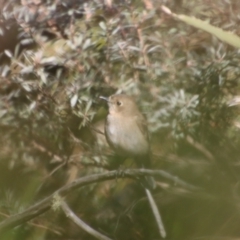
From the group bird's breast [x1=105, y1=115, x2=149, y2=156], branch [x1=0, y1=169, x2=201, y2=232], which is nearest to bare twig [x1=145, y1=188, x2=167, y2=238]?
branch [x1=0, y1=169, x2=201, y2=232]

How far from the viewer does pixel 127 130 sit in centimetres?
127

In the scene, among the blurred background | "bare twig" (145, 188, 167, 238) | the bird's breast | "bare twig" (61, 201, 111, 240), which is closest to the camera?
"bare twig" (145, 188, 167, 238)

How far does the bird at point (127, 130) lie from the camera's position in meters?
1.09

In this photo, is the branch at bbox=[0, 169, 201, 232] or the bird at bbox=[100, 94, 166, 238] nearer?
the branch at bbox=[0, 169, 201, 232]

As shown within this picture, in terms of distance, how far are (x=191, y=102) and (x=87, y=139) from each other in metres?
0.25

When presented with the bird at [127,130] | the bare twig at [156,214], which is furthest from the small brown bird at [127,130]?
the bare twig at [156,214]

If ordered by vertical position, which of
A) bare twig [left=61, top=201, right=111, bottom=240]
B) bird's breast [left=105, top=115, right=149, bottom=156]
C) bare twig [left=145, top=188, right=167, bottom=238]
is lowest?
bird's breast [left=105, top=115, right=149, bottom=156]

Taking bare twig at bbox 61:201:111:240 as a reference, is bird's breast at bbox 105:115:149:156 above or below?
below

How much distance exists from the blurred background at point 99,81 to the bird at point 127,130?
0.03 metres

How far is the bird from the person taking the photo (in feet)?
3.59

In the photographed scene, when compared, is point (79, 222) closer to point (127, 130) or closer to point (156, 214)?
point (156, 214)

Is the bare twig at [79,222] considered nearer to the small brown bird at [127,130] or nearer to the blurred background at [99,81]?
the blurred background at [99,81]

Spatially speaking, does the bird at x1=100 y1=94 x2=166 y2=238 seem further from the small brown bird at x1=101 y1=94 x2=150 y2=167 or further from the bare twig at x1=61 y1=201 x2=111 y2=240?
the bare twig at x1=61 y1=201 x2=111 y2=240

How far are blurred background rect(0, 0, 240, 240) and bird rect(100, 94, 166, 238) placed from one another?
0.03 meters
